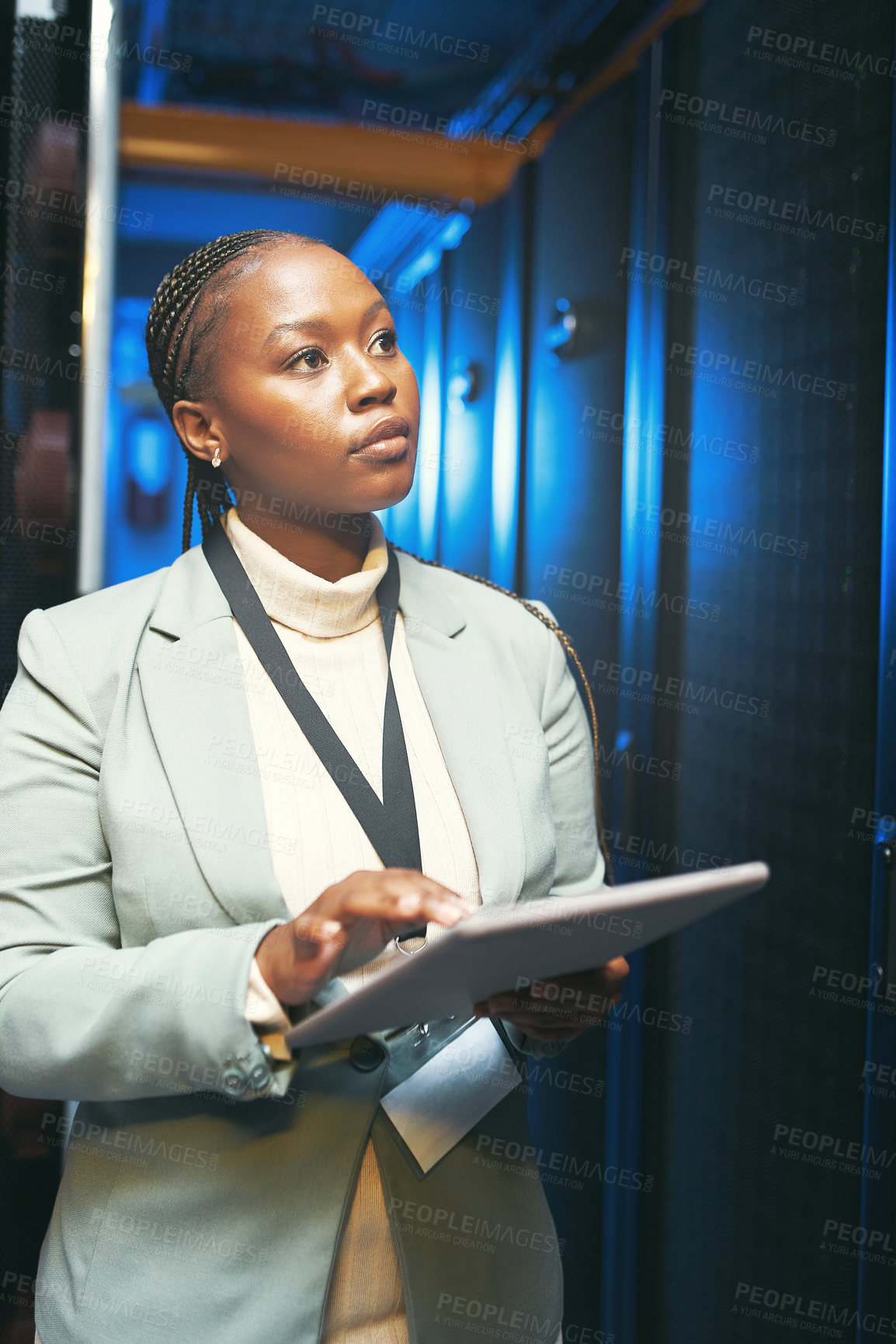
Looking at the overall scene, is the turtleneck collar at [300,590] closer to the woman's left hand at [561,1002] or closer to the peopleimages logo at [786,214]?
the woman's left hand at [561,1002]

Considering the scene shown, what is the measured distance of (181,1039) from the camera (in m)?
0.94

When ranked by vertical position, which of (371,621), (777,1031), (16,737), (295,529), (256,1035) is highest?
(295,529)

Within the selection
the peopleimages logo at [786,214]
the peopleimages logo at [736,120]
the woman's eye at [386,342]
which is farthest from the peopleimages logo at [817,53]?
the woman's eye at [386,342]

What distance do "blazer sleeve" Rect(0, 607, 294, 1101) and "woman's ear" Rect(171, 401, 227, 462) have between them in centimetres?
27

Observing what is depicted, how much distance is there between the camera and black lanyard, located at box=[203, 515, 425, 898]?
3.56 ft

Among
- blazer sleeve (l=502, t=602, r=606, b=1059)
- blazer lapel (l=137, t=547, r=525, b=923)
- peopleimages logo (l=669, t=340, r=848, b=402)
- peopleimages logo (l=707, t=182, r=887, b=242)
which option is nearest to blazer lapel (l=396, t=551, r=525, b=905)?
blazer lapel (l=137, t=547, r=525, b=923)

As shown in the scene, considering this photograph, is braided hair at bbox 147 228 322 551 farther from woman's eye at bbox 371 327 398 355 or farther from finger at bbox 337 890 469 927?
finger at bbox 337 890 469 927

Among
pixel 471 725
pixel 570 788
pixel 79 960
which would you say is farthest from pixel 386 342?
pixel 79 960

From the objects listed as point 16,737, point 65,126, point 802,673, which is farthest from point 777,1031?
point 65,126

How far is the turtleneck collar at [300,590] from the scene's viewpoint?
3.82 ft

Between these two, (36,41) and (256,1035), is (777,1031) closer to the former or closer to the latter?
(256,1035)

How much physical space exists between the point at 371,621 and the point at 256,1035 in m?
0.50

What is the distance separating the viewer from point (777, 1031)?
1736 mm

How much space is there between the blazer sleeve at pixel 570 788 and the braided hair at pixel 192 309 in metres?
0.51
